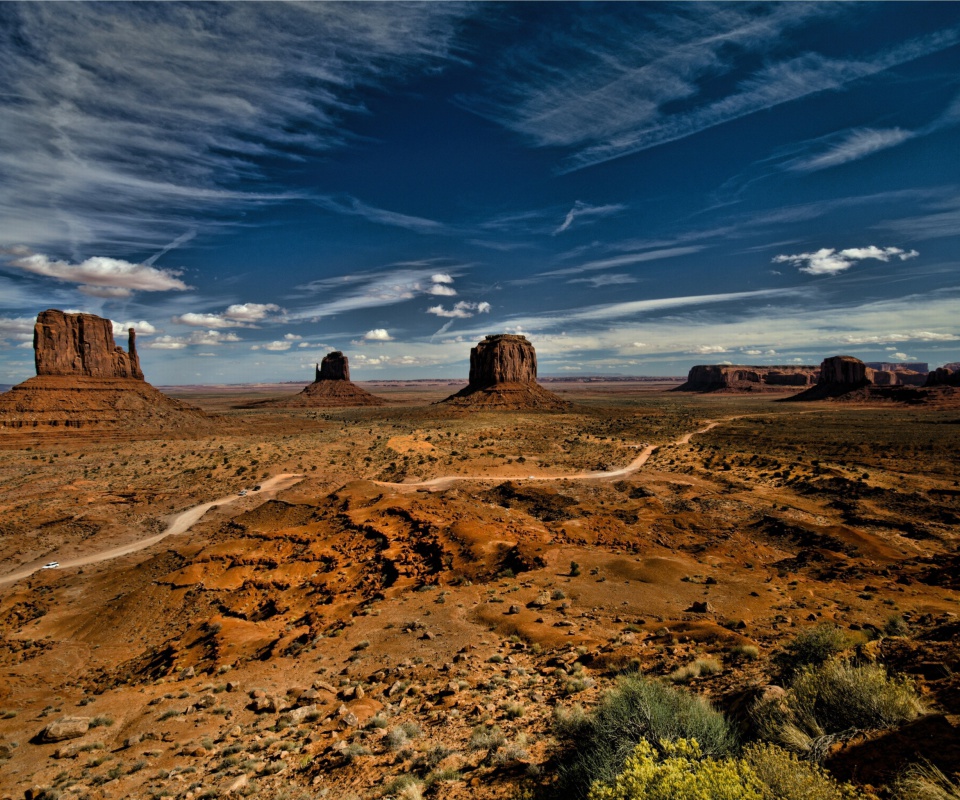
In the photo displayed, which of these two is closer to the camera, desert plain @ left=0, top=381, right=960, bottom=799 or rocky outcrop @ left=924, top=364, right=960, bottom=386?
desert plain @ left=0, top=381, right=960, bottom=799

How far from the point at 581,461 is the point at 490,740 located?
1514 inches

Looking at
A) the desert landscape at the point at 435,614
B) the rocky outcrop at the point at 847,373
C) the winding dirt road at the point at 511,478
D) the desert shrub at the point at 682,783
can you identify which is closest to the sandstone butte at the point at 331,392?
the desert landscape at the point at 435,614

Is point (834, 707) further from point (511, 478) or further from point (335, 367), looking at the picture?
point (335, 367)

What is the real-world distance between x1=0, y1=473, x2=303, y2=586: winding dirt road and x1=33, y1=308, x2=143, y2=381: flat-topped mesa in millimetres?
→ 58674

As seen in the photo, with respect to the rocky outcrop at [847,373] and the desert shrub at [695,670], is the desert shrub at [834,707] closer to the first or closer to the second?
the desert shrub at [695,670]

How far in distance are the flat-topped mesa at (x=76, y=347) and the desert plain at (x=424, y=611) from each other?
40.7 metres

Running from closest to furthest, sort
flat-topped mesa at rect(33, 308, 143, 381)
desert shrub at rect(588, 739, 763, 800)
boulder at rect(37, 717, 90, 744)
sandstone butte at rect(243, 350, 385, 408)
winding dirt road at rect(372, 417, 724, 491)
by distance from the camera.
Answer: desert shrub at rect(588, 739, 763, 800) < boulder at rect(37, 717, 90, 744) < winding dirt road at rect(372, 417, 724, 491) < flat-topped mesa at rect(33, 308, 143, 381) < sandstone butte at rect(243, 350, 385, 408)

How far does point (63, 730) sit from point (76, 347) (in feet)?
281

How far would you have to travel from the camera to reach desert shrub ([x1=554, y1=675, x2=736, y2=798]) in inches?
215

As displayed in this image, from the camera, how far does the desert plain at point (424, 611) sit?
7453 mm

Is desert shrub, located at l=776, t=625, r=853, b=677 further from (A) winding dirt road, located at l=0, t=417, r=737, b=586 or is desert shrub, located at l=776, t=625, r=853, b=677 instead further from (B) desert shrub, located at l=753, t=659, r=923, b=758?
(A) winding dirt road, located at l=0, t=417, r=737, b=586

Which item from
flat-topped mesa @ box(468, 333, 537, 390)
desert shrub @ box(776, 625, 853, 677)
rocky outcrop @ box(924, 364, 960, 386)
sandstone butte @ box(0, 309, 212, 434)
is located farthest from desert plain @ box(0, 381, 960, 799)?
rocky outcrop @ box(924, 364, 960, 386)

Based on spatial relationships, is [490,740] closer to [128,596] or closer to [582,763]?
[582,763]

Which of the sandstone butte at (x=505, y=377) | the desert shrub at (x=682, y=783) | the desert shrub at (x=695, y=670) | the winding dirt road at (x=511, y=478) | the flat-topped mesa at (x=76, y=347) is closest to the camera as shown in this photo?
the desert shrub at (x=682, y=783)
